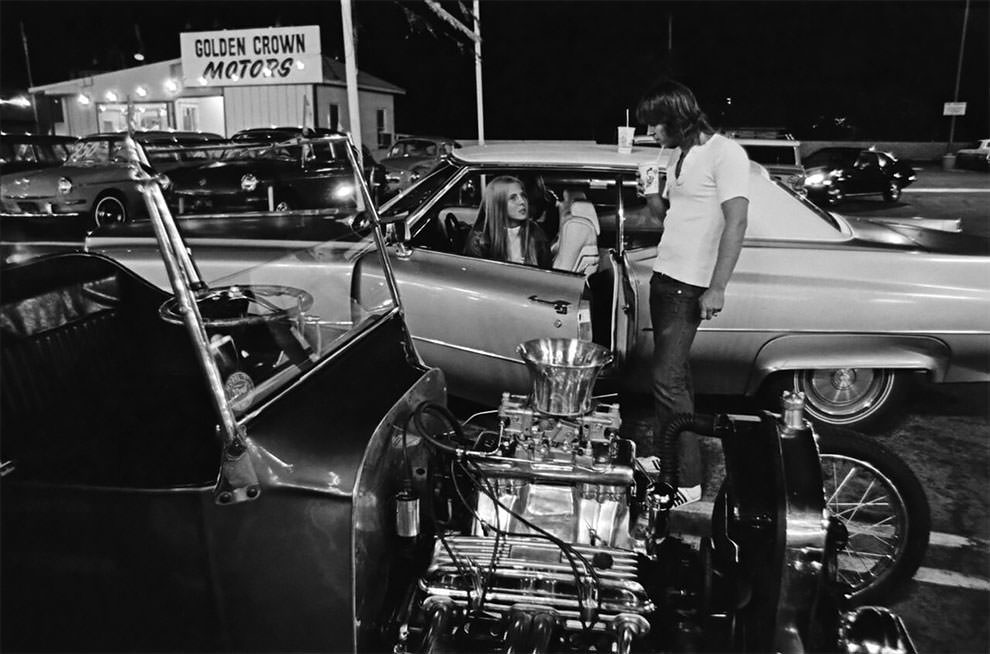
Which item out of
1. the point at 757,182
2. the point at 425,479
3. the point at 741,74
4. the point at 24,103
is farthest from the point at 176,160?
the point at 741,74

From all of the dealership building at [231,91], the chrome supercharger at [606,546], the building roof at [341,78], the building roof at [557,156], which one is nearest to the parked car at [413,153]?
the dealership building at [231,91]

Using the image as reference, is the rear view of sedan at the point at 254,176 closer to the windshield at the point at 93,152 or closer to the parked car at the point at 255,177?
the parked car at the point at 255,177

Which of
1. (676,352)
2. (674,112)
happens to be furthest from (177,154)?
(676,352)

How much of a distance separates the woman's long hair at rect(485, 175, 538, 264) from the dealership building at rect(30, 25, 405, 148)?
13.3m

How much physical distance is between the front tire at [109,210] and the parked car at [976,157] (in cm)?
3017

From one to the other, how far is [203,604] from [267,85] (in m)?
20.9

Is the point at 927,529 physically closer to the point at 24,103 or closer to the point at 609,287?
the point at 609,287

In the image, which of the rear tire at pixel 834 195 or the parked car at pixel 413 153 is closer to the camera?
the rear tire at pixel 834 195

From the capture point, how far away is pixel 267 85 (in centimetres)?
2081

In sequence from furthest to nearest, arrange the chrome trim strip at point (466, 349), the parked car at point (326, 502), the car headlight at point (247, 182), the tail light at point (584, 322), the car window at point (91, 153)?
the car window at point (91, 153) → the chrome trim strip at point (466, 349) → the tail light at point (584, 322) → the car headlight at point (247, 182) → the parked car at point (326, 502)

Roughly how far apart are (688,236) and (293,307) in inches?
74.0

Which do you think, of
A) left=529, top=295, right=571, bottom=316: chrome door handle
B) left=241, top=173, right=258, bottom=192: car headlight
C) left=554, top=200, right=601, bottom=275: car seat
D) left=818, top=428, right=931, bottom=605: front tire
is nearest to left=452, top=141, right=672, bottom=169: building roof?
left=554, top=200, right=601, bottom=275: car seat

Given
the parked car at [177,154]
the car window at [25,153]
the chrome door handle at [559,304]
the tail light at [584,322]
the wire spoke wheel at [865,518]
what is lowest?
the wire spoke wheel at [865,518]

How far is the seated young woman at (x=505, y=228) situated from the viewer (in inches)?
185
